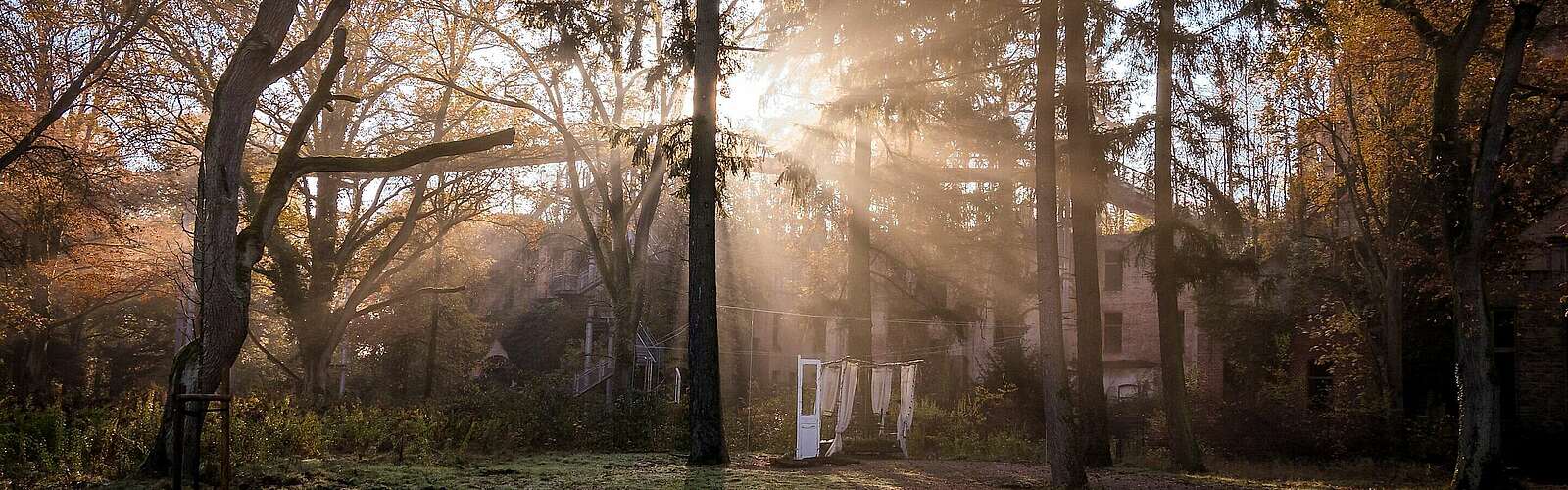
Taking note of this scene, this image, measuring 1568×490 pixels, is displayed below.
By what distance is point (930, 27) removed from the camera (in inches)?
708

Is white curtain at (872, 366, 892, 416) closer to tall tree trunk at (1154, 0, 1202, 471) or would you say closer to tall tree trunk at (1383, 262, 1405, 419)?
tall tree trunk at (1154, 0, 1202, 471)

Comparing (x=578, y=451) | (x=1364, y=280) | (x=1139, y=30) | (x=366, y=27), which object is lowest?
(x=578, y=451)

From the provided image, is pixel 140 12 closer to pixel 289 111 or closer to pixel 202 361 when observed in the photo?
pixel 289 111

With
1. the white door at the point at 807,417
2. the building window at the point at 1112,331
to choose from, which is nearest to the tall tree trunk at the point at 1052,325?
the white door at the point at 807,417

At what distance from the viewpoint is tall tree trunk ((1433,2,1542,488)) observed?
15.5m

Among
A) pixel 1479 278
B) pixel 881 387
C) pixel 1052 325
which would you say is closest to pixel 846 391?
pixel 881 387

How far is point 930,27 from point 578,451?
9.82 metres

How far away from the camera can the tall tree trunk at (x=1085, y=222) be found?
15406mm

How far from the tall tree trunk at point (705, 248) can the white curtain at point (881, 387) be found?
4.46m

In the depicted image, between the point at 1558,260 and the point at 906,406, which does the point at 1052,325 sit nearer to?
the point at 906,406

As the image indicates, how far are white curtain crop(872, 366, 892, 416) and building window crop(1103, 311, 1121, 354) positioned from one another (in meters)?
25.7

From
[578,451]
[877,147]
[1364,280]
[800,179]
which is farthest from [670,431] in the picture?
[1364,280]

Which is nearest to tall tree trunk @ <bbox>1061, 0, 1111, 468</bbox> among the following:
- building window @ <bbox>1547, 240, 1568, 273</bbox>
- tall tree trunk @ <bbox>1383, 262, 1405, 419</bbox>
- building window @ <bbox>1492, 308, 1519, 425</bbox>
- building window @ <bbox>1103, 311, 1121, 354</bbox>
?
tall tree trunk @ <bbox>1383, 262, 1405, 419</bbox>

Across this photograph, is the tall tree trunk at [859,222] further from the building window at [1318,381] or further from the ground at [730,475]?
the building window at [1318,381]
